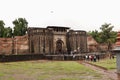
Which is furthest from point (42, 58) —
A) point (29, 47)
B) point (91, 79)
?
point (91, 79)

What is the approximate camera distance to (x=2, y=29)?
50.0 metres

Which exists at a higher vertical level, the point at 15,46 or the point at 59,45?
the point at 59,45

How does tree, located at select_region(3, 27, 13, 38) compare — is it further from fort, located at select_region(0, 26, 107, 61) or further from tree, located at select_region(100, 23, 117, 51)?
tree, located at select_region(100, 23, 117, 51)

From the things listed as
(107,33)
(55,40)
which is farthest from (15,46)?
(107,33)

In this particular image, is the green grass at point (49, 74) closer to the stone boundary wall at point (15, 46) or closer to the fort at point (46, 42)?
the fort at point (46, 42)

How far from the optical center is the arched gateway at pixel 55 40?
40.2m

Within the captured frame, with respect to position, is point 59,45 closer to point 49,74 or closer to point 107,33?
point 107,33

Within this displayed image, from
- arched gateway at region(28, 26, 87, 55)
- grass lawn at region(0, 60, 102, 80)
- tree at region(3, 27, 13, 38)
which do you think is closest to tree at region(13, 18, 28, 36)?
tree at region(3, 27, 13, 38)

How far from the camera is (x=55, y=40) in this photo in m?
42.6

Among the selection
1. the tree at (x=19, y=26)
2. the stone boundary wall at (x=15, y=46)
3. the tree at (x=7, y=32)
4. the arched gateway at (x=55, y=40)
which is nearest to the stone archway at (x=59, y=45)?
the arched gateway at (x=55, y=40)

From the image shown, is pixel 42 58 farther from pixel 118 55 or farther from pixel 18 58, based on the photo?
pixel 118 55

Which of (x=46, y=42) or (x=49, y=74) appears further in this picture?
(x=46, y=42)

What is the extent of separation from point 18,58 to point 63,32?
50.8ft

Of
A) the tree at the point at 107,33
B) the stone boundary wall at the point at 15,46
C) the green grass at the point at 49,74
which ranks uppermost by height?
the tree at the point at 107,33
